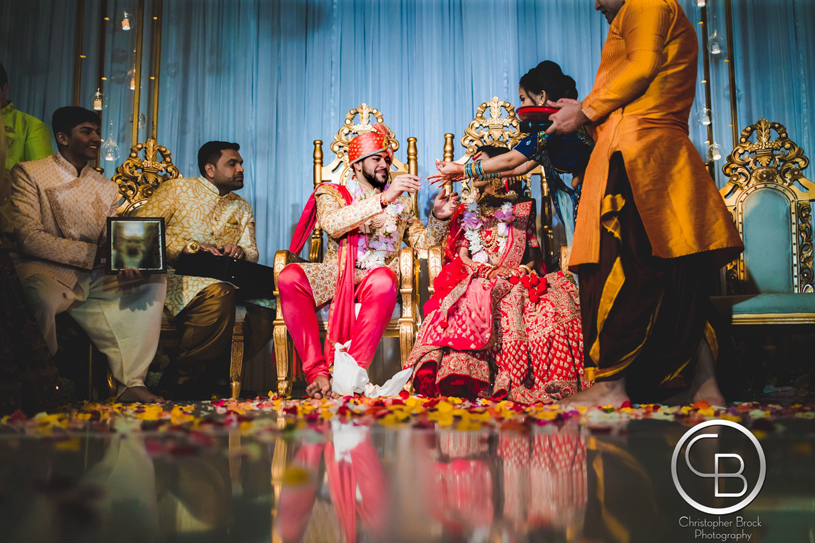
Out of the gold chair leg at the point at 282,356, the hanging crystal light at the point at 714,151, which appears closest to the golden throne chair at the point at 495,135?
the hanging crystal light at the point at 714,151

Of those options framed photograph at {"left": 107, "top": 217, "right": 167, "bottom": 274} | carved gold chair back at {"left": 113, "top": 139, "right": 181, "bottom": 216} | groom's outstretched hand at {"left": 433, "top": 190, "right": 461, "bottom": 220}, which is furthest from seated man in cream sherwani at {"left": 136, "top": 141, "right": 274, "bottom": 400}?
groom's outstretched hand at {"left": 433, "top": 190, "right": 461, "bottom": 220}

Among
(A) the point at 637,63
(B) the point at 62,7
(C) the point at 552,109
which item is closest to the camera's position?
(A) the point at 637,63

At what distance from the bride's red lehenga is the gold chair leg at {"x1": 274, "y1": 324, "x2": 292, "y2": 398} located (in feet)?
2.34

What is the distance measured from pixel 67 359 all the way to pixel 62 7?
9.83 ft

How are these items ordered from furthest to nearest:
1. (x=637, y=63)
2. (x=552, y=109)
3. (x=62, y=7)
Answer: (x=62, y=7), (x=552, y=109), (x=637, y=63)

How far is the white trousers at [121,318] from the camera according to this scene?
3.10m

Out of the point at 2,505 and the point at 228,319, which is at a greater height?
the point at 228,319

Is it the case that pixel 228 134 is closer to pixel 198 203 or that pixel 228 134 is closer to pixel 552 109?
pixel 198 203

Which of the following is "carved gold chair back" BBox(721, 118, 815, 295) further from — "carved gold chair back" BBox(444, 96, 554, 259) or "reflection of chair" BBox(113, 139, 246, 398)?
"reflection of chair" BBox(113, 139, 246, 398)

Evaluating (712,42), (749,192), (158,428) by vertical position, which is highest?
(712,42)

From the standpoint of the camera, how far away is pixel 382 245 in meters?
3.50

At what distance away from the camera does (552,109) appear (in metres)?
2.90

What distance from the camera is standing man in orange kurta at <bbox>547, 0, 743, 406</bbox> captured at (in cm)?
235

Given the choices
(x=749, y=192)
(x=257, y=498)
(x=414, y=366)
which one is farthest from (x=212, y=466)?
(x=749, y=192)
